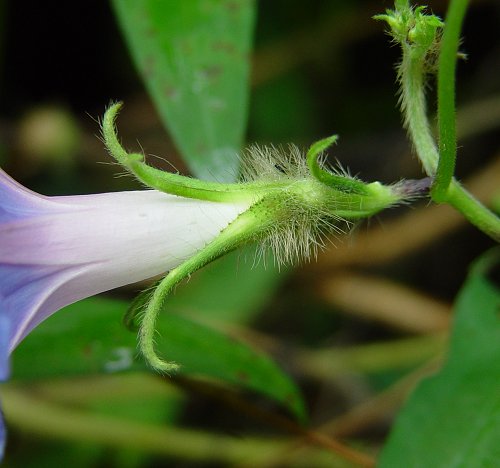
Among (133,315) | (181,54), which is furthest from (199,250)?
(181,54)

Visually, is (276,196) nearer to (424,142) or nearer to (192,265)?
(192,265)

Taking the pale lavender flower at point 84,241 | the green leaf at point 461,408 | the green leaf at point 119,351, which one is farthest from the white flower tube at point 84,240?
the green leaf at point 461,408

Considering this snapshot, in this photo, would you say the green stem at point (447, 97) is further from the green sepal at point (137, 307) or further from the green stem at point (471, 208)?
the green sepal at point (137, 307)

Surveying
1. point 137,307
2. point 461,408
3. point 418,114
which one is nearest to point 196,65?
point 418,114

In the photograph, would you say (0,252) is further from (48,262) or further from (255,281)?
(255,281)

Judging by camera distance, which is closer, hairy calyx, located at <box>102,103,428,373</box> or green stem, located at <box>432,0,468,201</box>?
green stem, located at <box>432,0,468,201</box>

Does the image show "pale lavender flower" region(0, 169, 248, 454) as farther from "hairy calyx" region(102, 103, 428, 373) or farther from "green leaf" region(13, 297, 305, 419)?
"green leaf" region(13, 297, 305, 419)

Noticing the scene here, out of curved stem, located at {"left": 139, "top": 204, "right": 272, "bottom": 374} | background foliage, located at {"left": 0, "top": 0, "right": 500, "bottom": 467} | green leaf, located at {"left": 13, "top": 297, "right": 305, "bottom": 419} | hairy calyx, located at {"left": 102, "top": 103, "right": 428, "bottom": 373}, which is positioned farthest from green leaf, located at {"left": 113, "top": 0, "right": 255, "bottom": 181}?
curved stem, located at {"left": 139, "top": 204, "right": 272, "bottom": 374}
